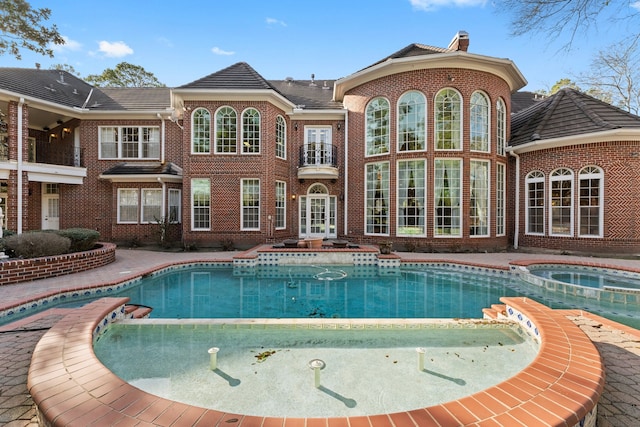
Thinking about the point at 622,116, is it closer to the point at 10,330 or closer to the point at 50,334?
the point at 50,334

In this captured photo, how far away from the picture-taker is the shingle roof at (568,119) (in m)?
10.1

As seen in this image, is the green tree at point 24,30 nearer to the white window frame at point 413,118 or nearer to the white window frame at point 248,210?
the white window frame at point 248,210

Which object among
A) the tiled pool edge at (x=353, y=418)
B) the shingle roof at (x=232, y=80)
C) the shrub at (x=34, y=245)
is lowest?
the tiled pool edge at (x=353, y=418)

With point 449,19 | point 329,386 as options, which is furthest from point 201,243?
point 449,19

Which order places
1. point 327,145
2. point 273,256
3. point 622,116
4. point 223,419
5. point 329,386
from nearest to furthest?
point 223,419 < point 329,386 < point 273,256 < point 622,116 < point 327,145

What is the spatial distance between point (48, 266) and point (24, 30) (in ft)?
26.1

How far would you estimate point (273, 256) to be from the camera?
926 cm

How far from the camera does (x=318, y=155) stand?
43.7ft

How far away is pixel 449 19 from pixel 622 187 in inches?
361

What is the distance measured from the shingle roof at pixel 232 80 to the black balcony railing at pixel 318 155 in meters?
3.27

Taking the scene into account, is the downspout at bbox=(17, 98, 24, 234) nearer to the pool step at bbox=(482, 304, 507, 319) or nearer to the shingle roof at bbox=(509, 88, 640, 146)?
the pool step at bbox=(482, 304, 507, 319)

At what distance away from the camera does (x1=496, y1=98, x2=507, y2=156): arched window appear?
11.6 metres

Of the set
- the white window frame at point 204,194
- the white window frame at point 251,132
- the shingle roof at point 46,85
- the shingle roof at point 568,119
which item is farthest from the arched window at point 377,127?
the shingle roof at point 46,85

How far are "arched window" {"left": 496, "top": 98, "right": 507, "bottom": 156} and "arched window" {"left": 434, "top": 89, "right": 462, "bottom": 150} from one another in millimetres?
2060
